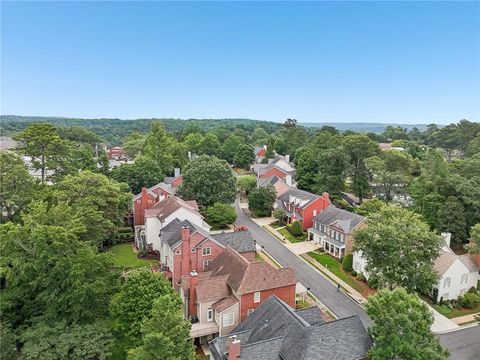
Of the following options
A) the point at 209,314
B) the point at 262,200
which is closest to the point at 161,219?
the point at 209,314

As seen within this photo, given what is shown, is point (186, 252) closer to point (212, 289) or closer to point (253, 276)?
point (212, 289)

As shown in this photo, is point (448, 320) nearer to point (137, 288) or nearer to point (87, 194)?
point (137, 288)

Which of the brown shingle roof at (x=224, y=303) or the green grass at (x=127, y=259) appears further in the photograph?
the green grass at (x=127, y=259)

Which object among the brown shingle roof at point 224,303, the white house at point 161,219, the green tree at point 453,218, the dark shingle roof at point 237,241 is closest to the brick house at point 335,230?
the green tree at point 453,218

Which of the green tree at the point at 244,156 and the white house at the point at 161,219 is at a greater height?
the green tree at the point at 244,156

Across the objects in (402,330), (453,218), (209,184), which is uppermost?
(209,184)

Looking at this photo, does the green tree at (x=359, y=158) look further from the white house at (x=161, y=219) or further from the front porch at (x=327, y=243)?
the white house at (x=161, y=219)
